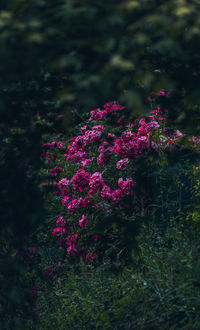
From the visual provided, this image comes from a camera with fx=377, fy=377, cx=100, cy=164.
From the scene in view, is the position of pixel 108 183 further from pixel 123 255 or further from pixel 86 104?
pixel 86 104

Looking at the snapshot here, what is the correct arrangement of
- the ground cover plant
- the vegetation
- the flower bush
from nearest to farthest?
the vegetation → the ground cover plant → the flower bush

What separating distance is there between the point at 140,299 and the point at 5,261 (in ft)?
3.41

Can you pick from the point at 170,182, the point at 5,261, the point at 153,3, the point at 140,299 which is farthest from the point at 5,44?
the point at 170,182

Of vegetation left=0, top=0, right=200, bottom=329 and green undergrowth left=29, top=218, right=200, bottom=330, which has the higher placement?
vegetation left=0, top=0, right=200, bottom=329

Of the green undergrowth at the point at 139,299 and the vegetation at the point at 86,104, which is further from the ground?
the vegetation at the point at 86,104

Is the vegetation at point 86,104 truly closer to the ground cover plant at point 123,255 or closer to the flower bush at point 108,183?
the ground cover plant at point 123,255

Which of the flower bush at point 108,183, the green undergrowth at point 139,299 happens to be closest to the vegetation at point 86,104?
the green undergrowth at point 139,299

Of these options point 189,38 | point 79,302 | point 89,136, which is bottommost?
point 79,302

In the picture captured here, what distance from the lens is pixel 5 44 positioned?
1.56 meters

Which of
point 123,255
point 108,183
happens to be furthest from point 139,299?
point 108,183

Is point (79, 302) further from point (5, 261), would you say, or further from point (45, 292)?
point (5, 261)

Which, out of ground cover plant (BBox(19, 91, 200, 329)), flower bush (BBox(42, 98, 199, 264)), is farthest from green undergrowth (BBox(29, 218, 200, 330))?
flower bush (BBox(42, 98, 199, 264))

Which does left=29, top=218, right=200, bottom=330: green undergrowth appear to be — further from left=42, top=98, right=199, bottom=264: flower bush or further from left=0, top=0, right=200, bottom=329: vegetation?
left=42, top=98, right=199, bottom=264: flower bush

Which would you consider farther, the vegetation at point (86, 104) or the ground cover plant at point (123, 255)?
the ground cover plant at point (123, 255)
